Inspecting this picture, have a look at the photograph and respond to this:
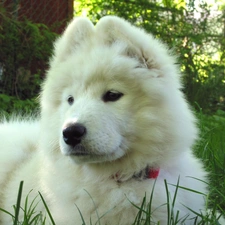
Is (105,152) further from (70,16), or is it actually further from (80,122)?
(70,16)

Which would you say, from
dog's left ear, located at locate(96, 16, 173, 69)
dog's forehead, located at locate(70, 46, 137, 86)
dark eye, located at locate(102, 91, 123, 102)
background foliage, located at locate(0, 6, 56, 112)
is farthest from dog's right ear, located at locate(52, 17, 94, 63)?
background foliage, located at locate(0, 6, 56, 112)

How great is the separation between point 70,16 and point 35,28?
1.28 meters

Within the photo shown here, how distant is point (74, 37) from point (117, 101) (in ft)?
2.12

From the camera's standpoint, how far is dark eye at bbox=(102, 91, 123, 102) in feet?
7.98

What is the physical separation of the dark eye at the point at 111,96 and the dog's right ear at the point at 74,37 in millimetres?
505

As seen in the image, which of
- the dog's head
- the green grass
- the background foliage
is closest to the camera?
the green grass

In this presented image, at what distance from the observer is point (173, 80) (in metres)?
2.65

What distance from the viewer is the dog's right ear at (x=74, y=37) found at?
9.02 ft

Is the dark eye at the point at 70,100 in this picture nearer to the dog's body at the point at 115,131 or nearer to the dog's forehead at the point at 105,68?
the dog's body at the point at 115,131

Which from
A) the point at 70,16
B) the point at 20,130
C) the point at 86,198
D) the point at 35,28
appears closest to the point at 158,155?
the point at 86,198

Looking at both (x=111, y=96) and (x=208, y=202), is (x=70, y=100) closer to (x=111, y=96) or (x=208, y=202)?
(x=111, y=96)

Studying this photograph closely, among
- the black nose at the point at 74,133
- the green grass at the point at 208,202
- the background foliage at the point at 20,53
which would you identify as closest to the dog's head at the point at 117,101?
the black nose at the point at 74,133

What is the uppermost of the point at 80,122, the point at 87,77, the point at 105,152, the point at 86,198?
the point at 87,77

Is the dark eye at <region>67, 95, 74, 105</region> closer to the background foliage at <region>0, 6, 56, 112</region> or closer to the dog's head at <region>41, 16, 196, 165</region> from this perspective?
the dog's head at <region>41, 16, 196, 165</region>
